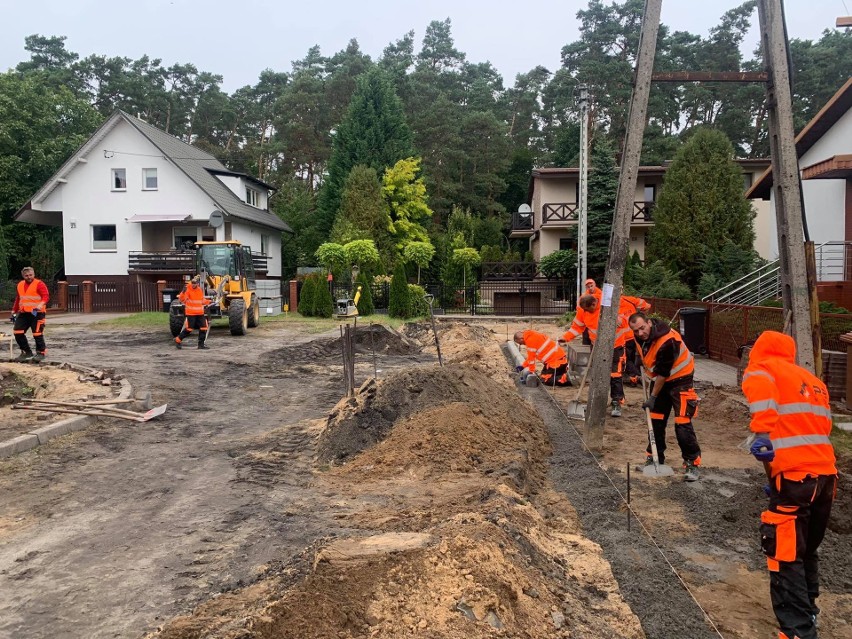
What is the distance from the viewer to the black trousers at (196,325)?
1684cm

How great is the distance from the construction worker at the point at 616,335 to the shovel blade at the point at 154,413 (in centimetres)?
598

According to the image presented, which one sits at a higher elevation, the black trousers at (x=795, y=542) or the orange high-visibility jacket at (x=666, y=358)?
the orange high-visibility jacket at (x=666, y=358)

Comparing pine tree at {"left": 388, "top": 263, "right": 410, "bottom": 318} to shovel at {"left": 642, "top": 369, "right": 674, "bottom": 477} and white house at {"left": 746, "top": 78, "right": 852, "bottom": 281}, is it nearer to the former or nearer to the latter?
white house at {"left": 746, "top": 78, "right": 852, "bottom": 281}

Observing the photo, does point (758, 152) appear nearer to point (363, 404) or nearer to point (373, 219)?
point (373, 219)

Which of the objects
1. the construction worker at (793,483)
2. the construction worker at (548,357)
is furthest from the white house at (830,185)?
the construction worker at (793,483)

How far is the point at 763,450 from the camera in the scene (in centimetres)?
372

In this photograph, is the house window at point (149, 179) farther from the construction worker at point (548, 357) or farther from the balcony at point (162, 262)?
the construction worker at point (548, 357)

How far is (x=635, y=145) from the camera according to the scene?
749 centimetres

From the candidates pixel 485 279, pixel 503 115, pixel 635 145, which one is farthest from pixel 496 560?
pixel 503 115

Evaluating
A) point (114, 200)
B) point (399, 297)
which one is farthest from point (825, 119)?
point (114, 200)

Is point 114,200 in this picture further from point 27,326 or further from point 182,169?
point 27,326

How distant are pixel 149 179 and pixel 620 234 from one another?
30879 millimetres

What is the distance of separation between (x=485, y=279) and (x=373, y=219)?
6832 millimetres

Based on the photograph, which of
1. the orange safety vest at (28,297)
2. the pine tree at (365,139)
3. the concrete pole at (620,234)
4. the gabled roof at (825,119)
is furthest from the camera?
the pine tree at (365,139)
